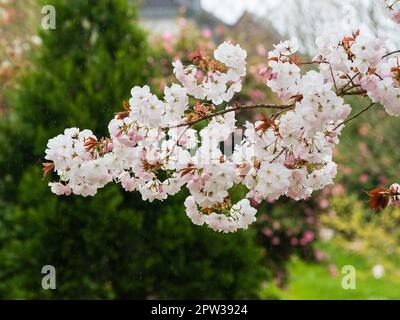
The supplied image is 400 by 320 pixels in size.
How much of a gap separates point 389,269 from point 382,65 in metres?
7.32

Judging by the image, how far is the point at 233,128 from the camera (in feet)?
7.81

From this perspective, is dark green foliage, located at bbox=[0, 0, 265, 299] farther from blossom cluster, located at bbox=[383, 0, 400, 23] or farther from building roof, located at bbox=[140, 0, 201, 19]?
building roof, located at bbox=[140, 0, 201, 19]

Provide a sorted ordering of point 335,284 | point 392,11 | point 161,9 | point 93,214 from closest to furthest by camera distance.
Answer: point 392,11
point 93,214
point 335,284
point 161,9

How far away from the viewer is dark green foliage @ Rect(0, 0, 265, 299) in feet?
14.8

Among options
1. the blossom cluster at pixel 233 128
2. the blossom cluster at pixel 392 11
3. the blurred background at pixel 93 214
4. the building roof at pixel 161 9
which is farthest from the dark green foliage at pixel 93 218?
the building roof at pixel 161 9

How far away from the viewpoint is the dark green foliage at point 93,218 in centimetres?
452

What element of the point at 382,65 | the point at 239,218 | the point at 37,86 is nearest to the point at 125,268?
the point at 37,86

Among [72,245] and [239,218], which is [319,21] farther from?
[239,218]

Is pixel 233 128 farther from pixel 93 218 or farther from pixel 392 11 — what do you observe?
pixel 93 218

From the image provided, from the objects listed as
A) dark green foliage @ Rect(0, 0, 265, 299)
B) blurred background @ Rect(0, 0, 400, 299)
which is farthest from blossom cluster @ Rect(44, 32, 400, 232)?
dark green foliage @ Rect(0, 0, 265, 299)

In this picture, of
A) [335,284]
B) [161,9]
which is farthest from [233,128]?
[161,9]

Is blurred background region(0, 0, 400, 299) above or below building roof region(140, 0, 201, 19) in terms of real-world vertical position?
below

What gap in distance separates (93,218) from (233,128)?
2.34 m

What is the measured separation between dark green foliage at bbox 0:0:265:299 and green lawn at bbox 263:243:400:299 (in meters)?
2.54
